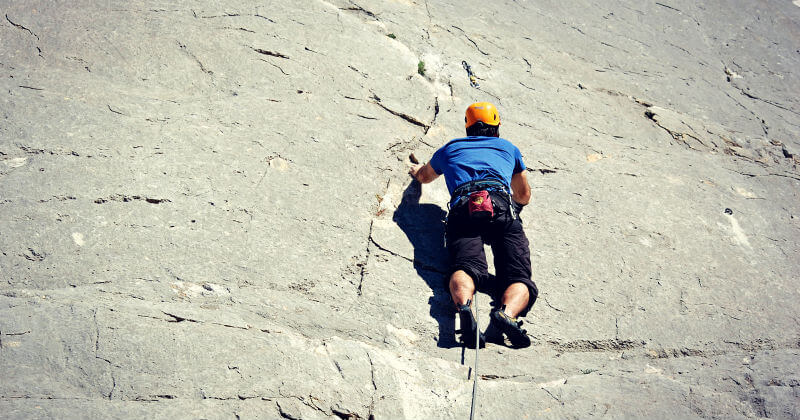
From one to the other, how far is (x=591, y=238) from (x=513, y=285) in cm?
102

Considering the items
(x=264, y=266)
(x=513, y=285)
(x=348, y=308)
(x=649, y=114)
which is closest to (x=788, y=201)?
(x=649, y=114)

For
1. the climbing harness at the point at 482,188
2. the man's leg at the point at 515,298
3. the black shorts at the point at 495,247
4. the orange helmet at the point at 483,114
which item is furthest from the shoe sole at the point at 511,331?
the orange helmet at the point at 483,114

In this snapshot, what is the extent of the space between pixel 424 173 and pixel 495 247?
0.79 metres

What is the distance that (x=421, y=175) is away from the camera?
13.8 feet

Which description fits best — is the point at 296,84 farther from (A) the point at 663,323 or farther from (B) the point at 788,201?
(B) the point at 788,201

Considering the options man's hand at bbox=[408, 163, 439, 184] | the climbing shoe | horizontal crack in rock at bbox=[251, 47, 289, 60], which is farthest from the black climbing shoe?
horizontal crack in rock at bbox=[251, 47, 289, 60]

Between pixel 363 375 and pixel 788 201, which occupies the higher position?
pixel 788 201

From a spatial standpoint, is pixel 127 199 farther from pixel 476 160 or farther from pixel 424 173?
pixel 476 160

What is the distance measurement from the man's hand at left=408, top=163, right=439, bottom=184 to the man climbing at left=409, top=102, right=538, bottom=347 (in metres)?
0.03

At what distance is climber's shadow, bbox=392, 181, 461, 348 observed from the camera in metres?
3.52

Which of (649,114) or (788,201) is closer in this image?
(788,201)

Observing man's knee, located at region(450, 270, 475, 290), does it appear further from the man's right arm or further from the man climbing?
the man's right arm

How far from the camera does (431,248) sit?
3.94m

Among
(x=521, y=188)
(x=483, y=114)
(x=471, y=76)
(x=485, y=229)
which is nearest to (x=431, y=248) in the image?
(x=485, y=229)
